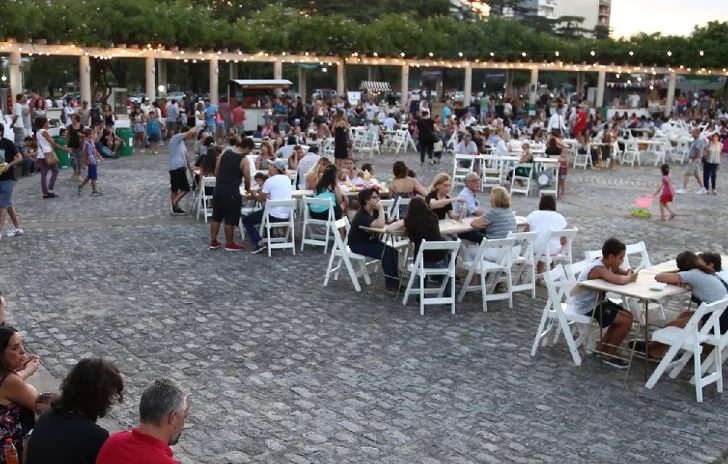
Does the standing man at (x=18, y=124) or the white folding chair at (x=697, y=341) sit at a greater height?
the standing man at (x=18, y=124)

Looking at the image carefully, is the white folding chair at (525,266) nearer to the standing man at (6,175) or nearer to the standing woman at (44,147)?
the standing man at (6,175)

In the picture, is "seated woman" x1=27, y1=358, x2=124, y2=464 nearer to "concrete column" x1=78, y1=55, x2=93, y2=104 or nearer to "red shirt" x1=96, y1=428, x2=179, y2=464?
"red shirt" x1=96, y1=428, x2=179, y2=464

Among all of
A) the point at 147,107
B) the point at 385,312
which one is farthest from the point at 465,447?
the point at 147,107

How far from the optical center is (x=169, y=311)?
7598mm

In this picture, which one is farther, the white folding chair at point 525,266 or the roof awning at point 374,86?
the roof awning at point 374,86

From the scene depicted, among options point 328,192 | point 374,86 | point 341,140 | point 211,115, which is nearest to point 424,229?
point 328,192

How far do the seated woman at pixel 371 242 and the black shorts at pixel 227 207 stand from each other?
6.84 feet

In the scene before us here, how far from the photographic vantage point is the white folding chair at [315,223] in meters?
10.0

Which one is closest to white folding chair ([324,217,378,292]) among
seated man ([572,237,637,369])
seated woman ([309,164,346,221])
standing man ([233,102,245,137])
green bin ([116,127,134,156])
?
seated woman ([309,164,346,221])

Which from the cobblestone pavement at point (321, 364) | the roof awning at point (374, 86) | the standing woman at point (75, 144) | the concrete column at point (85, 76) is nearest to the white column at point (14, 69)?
the concrete column at point (85, 76)

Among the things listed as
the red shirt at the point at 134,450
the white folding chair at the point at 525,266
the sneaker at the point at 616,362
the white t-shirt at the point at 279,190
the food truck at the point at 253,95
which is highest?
the food truck at the point at 253,95

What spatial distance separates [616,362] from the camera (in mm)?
→ 6438

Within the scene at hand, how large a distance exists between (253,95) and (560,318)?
82.4 feet

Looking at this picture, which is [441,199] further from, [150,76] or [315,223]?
[150,76]
